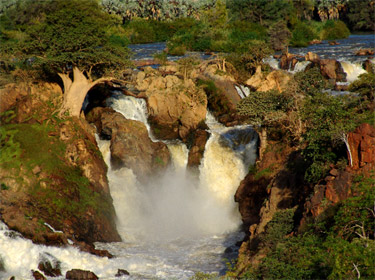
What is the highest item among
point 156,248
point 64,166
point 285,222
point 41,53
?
point 41,53

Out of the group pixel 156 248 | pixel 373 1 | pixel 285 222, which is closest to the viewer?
pixel 285 222

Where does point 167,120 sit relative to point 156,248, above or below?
above

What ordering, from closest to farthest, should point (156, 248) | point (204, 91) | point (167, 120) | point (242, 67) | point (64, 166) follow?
point (156, 248) < point (64, 166) < point (167, 120) < point (204, 91) < point (242, 67)

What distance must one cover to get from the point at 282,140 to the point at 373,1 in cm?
6838

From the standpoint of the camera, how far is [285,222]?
29.2 meters

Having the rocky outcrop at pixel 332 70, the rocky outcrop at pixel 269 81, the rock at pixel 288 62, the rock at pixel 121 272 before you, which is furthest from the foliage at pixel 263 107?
the rock at pixel 288 62

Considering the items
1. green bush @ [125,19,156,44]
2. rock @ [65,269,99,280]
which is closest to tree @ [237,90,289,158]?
rock @ [65,269,99,280]

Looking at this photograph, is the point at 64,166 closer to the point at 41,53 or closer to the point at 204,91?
the point at 41,53

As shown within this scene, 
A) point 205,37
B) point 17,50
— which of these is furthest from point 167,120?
point 205,37

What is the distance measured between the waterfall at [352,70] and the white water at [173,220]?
19.1 m

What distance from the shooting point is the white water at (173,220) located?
98.3 feet

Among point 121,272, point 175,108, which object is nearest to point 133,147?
point 175,108

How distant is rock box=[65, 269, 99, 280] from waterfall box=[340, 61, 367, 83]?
125 ft

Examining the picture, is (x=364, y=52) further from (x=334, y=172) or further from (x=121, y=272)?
(x=121, y=272)
